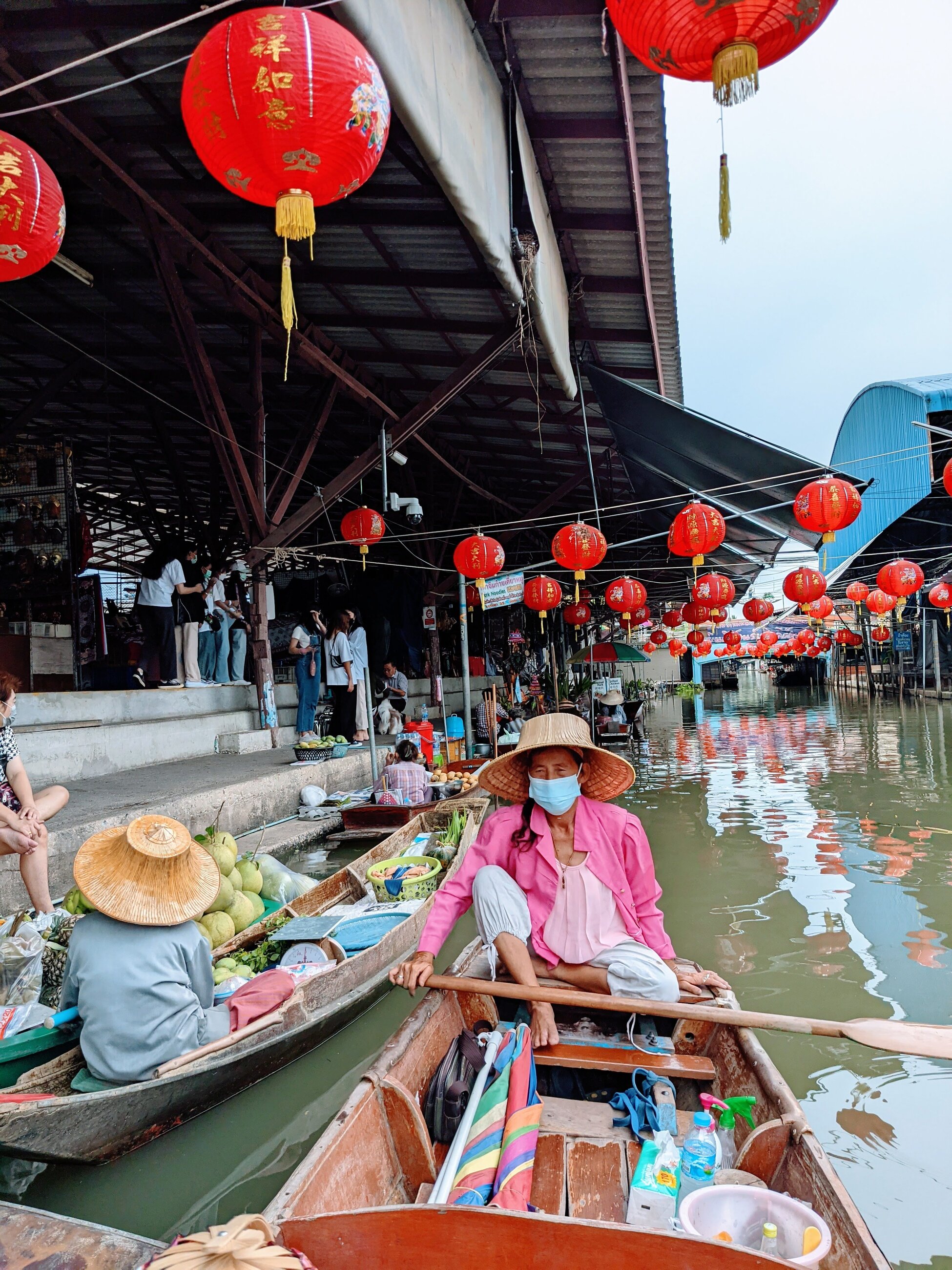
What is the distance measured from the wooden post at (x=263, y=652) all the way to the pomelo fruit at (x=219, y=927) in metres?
5.95

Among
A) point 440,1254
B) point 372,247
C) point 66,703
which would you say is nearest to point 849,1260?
point 440,1254

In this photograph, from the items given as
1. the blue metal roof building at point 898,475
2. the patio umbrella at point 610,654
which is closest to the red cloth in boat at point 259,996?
the patio umbrella at point 610,654

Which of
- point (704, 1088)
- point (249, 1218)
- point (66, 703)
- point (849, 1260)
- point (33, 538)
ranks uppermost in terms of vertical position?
point (33, 538)

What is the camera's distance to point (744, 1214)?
2.02 metres

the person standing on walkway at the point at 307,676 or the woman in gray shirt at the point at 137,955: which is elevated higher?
the person standing on walkway at the point at 307,676

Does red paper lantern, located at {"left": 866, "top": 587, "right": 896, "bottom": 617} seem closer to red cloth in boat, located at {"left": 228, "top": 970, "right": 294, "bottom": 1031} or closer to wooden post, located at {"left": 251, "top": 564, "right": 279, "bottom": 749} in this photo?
wooden post, located at {"left": 251, "top": 564, "right": 279, "bottom": 749}

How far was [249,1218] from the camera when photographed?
1683 mm

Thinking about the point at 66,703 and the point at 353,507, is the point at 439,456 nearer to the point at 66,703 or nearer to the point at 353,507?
the point at 353,507

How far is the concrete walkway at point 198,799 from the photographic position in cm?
548

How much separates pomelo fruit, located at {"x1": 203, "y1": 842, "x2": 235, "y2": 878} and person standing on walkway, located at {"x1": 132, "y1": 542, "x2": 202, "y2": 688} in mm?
5208

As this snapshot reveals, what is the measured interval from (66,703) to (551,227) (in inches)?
266

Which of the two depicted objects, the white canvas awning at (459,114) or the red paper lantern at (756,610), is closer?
the white canvas awning at (459,114)

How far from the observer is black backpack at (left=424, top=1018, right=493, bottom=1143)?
2.57m

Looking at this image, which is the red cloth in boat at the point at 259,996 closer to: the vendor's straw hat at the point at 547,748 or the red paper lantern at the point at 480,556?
the vendor's straw hat at the point at 547,748
